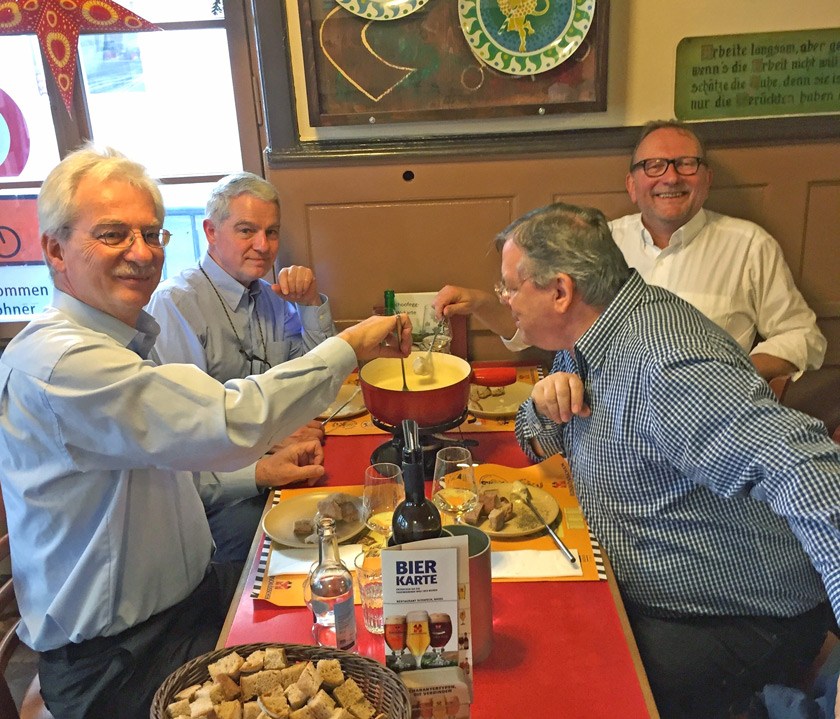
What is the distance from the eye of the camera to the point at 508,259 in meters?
1.60

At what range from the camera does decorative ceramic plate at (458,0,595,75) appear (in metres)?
2.48

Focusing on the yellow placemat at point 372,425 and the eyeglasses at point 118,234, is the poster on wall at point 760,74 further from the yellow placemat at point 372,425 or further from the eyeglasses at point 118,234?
the eyeglasses at point 118,234

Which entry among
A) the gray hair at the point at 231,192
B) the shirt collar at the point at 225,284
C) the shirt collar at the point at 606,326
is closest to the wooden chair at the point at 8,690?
the shirt collar at the point at 225,284

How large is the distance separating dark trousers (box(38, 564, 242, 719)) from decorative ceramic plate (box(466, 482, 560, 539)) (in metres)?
0.65

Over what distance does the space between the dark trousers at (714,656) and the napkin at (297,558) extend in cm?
56

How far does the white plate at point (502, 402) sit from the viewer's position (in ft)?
6.87

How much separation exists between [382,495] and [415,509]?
307 mm

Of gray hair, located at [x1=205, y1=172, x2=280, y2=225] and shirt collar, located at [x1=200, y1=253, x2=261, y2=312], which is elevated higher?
gray hair, located at [x1=205, y1=172, x2=280, y2=225]

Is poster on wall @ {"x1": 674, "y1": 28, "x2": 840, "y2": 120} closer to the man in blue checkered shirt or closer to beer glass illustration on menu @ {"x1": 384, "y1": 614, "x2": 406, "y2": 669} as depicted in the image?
the man in blue checkered shirt

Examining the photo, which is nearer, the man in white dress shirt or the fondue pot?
the fondue pot

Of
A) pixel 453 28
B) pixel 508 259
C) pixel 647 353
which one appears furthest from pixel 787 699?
pixel 453 28

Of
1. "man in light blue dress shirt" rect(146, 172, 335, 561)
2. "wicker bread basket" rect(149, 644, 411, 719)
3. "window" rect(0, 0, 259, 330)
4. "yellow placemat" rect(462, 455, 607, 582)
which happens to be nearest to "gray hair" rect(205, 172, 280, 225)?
"man in light blue dress shirt" rect(146, 172, 335, 561)

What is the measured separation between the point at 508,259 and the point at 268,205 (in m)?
1.11

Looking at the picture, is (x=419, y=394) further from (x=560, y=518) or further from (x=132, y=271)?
(x=132, y=271)
